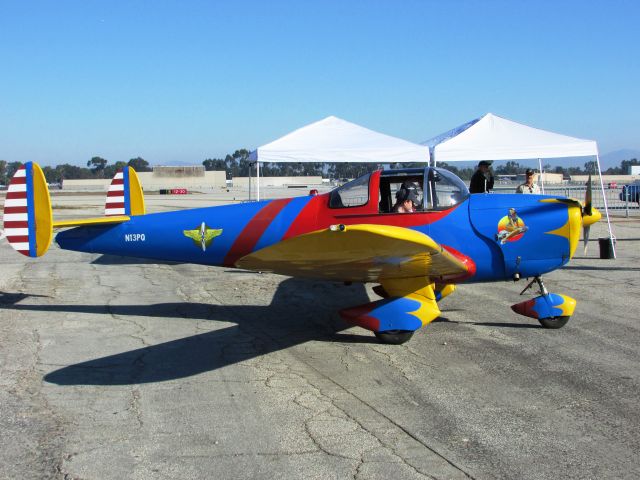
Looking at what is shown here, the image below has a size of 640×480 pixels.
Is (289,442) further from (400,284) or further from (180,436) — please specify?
(400,284)

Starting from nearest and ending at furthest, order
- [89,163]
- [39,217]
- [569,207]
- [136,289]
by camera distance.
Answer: [569,207], [39,217], [136,289], [89,163]

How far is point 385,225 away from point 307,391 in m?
2.13

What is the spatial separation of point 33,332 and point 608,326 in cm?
693

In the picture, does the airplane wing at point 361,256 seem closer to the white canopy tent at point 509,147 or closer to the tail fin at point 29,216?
the tail fin at point 29,216

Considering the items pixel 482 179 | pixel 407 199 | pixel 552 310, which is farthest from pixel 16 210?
pixel 482 179

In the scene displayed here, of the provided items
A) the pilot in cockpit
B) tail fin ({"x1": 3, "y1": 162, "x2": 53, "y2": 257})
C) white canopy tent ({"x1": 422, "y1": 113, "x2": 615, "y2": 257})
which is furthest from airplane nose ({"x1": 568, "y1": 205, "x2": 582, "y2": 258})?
white canopy tent ({"x1": 422, "y1": 113, "x2": 615, "y2": 257})

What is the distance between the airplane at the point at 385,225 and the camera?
6.52 m

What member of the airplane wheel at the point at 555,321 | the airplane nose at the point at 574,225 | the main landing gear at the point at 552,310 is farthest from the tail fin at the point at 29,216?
the airplane nose at the point at 574,225

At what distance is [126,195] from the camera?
12070 millimetres

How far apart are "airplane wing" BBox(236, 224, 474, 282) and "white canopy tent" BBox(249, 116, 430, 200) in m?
8.31

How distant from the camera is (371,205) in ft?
23.2

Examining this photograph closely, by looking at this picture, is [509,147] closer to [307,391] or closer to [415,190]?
[415,190]

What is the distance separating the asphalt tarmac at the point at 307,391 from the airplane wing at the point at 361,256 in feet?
2.72

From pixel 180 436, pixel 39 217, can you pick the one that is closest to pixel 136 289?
pixel 39 217
